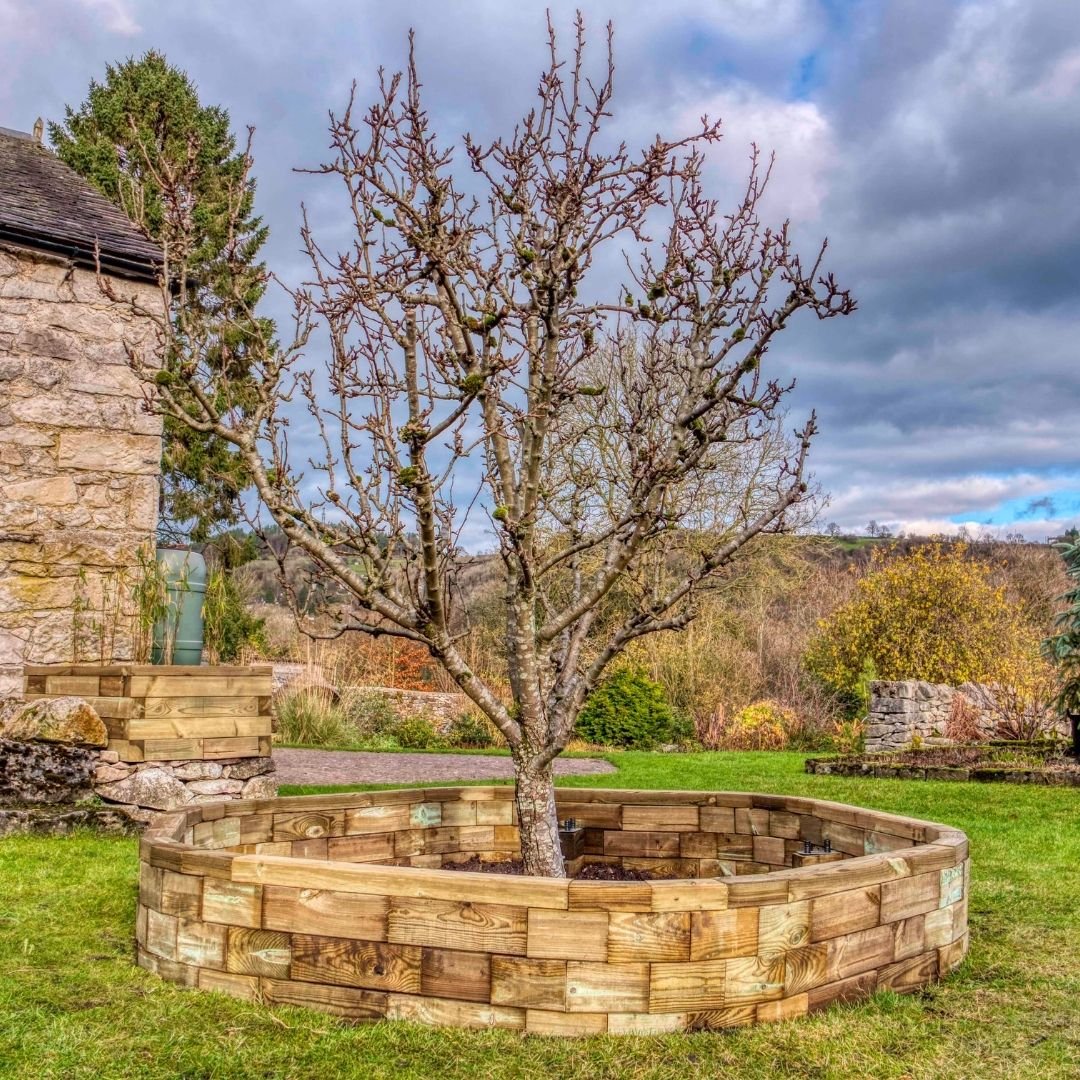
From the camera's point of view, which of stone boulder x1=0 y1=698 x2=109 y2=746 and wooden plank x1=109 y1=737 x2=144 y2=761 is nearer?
stone boulder x1=0 y1=698 x2=109 y2=746

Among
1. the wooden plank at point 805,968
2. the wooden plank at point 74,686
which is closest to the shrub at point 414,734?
the wooden plank at point 74,686

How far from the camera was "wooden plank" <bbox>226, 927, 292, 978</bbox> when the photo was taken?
336 centimetres

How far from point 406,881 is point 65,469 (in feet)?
19.4

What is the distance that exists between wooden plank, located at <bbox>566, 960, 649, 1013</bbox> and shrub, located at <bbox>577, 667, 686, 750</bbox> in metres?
12.8

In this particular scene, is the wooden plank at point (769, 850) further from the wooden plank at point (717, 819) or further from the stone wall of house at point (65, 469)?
the stone wall of house at point (65, 469)

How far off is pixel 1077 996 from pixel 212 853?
10.6ft

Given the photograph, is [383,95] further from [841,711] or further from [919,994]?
[841,711]

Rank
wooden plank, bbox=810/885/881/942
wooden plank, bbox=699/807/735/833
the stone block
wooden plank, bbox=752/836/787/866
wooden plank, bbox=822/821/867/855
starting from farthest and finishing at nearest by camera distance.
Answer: the stone block → wooden plank, bbox=699/807/735/833 → wooden plank, bbox=752/836/787/866 → wooden plank, bbox=822/821/867/855 → wooden plank, bbox=810/885/881/942

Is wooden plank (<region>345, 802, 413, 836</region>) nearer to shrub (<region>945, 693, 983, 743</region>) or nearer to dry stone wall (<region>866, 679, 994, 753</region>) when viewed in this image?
dry stone wall (<region>866, 679, 994, 753</region>)

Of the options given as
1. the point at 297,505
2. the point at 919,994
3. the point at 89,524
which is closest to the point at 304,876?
the point at 297,505

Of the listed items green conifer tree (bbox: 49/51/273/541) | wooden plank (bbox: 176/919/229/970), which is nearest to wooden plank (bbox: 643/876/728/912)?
wooden plank (bbox: 176/919/229/970)

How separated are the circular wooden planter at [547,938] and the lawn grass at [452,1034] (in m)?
0.08

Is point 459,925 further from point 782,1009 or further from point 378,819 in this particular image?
point 378,819

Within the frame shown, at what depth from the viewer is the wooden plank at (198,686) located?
6660 mm
